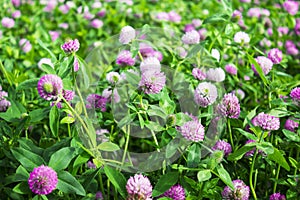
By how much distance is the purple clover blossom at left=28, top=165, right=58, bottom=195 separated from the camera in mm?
987

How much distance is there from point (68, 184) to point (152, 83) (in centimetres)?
31

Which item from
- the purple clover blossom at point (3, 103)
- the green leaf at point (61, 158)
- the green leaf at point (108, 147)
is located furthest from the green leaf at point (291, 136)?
the purple clover blossom at point (3, 103)

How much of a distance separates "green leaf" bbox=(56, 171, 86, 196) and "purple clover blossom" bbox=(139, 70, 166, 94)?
0.27 metres

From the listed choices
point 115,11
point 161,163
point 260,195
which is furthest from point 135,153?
point 115,11

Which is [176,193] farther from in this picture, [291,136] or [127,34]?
[127,34]

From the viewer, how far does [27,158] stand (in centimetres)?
108

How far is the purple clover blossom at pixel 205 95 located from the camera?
3.86ft

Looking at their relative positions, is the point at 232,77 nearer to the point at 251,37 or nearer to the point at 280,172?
the point at 251,37

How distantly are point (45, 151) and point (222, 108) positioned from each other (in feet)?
1.49

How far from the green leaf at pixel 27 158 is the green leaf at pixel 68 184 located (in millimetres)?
66

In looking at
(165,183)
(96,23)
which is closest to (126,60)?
(165,183)

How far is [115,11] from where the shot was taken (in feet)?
7.79

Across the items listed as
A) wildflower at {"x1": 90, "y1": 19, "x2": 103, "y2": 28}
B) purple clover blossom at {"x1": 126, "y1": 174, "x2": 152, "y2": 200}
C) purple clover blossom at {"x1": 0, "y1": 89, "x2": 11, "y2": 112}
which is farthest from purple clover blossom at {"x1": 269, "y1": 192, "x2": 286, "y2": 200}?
wildflower at {"x1": 90, "y1": 19, "x2": 103, "y2": 28}

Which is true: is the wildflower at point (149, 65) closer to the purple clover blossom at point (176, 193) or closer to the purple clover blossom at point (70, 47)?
the purple clover blossom at point (70, 47)
